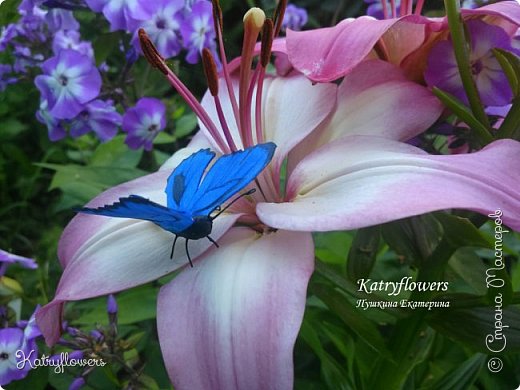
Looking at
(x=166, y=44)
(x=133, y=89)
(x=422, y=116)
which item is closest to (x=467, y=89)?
(x=422, y=116)

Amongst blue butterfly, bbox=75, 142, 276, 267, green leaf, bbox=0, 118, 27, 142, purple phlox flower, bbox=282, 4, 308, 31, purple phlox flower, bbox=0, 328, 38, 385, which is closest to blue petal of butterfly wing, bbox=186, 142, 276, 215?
blue butterfly, bbox=75, 142, 276, 267

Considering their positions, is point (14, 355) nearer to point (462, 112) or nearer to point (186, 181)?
point (186, 181)

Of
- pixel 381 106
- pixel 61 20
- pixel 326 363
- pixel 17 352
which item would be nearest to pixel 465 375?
pixel 326 363

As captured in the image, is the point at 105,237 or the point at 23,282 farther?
the point at 23,282

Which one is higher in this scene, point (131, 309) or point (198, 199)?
point (198, 199)

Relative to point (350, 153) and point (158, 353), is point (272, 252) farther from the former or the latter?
point (158, 353)
